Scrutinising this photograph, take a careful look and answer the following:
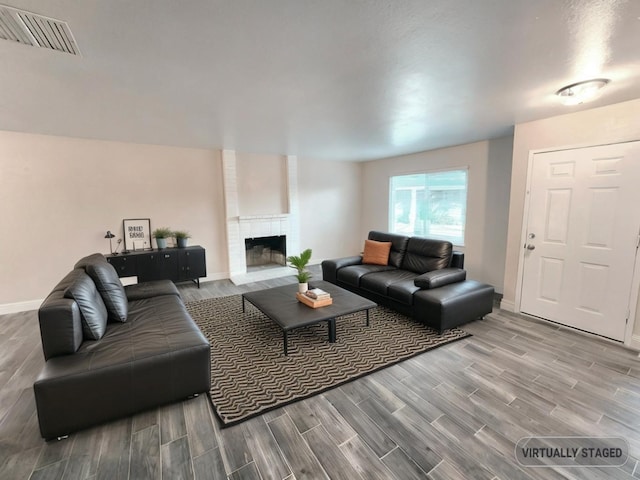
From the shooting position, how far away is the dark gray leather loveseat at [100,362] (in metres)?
1.76

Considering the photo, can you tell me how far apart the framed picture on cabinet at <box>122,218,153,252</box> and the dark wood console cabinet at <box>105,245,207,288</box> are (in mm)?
236

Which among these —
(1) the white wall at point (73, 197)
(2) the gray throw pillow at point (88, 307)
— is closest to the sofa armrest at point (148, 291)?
(2) the gray throw pillow at point (88, 307)

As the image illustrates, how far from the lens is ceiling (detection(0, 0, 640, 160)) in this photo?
55.7 inches

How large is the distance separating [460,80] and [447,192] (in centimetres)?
328

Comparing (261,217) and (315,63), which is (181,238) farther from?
(315,63)

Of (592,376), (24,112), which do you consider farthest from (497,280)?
(24,112)

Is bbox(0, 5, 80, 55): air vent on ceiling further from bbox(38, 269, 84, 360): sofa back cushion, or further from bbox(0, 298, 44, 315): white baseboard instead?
bbox(0, 298, 44, 315): white baseboard

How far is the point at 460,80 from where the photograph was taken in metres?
2.21

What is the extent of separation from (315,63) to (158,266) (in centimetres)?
395

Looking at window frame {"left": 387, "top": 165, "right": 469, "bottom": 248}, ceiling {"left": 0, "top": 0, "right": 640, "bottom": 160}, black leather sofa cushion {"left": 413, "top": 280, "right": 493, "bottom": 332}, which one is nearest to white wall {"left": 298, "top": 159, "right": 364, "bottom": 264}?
window frame {"left": 387, "top": 165, "right": 469, "bottom": 248}

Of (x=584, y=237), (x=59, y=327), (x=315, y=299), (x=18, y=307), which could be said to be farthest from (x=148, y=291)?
(x=584, y=237)

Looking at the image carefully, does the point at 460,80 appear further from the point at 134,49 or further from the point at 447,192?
the point at 447,192

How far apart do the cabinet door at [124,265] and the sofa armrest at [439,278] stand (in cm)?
406

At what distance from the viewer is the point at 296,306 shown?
3.14 m
